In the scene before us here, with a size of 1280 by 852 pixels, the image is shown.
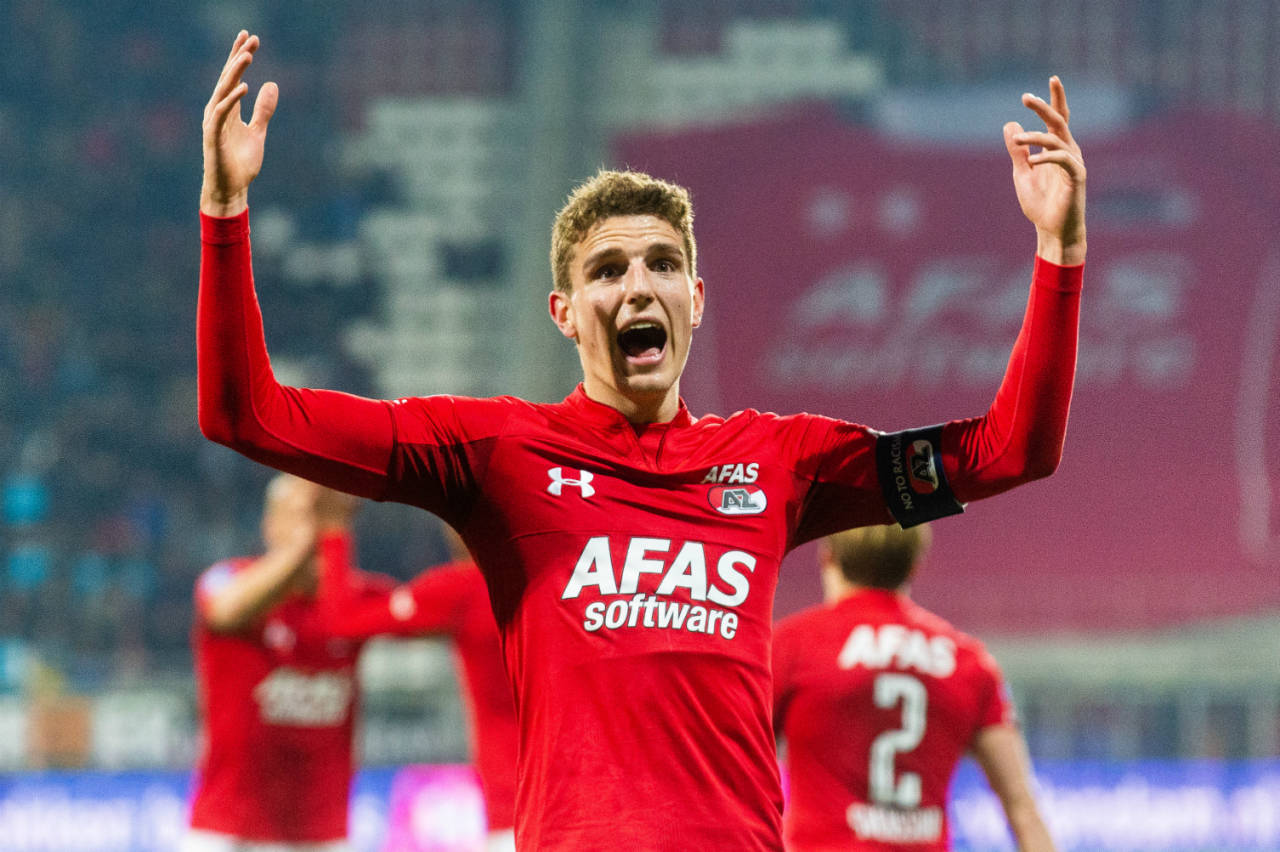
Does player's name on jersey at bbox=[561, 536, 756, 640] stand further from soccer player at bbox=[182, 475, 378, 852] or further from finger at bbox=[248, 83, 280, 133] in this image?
soccer player at bbox=[182, 475, 378, 852]

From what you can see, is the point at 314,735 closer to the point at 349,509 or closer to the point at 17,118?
the point at 349,509

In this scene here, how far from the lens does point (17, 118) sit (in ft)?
49.0

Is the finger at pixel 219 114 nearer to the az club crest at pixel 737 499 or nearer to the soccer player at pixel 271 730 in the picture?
the az club crest at pixel 737 499

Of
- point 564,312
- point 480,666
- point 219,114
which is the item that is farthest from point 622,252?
point 480,666

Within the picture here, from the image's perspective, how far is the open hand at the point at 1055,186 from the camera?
2.23 metres

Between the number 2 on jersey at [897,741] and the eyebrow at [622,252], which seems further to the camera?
the number 2 on jersey at [897,741]

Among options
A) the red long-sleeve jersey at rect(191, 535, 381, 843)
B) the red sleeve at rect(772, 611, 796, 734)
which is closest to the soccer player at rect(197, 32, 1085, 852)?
the red sleeve at rect(772, 611, 796, 734)

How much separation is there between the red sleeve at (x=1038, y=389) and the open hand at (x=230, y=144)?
1.14 meters

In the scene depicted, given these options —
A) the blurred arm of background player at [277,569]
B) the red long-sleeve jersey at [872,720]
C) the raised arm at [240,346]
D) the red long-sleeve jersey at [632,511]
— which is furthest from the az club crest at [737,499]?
the blurred arm of background player at [277,569]

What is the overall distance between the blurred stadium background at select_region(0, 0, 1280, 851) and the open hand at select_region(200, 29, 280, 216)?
324 inches

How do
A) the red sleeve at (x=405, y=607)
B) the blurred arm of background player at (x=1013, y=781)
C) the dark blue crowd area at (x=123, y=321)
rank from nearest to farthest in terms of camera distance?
the blurred arm of background player at (x=1013, y=781), the red sleeve at (x=405, y=607), the dark blue crowd area at (x=123, y=321)

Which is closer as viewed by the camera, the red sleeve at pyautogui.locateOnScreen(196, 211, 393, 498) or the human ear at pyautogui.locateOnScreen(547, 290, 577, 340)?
the red sleeve at pyautogui.locateOnScreen(196, 211, 393, 498)

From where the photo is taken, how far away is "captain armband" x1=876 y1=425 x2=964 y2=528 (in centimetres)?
236

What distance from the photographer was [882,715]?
3.57m
